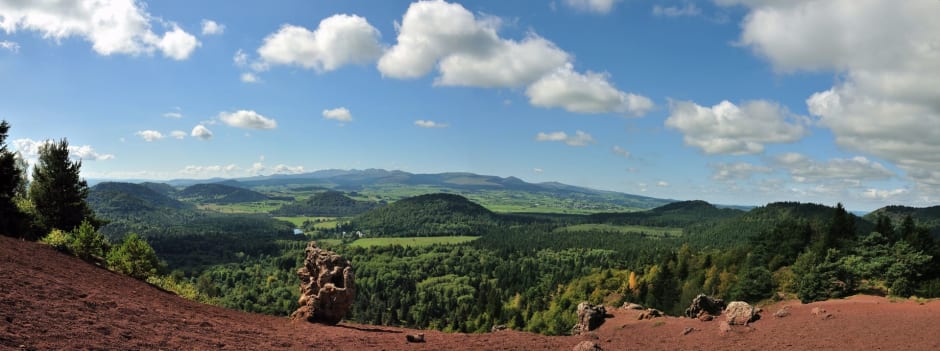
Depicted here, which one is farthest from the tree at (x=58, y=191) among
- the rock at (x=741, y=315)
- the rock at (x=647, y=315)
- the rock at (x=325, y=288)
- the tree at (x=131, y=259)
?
the rock at (x=741, y=315)

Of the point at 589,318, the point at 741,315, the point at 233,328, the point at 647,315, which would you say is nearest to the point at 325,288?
the point at 233,328

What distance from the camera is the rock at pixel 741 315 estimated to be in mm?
26188

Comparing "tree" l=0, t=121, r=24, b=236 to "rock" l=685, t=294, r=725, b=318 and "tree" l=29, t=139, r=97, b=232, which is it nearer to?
"tree" l=29, t=139, r=97, b=232

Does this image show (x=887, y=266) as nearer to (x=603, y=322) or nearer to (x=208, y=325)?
(x=603, y=322)

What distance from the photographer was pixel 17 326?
12.9 m

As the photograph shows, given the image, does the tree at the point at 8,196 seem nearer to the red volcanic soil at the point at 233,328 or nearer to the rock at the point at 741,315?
the red volcanic soil at the point at 233,328

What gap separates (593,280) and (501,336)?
97.3 metres

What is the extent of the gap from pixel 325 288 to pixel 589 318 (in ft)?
61.2

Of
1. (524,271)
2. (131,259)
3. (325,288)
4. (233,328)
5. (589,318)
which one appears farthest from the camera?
(524,271)

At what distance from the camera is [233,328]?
19.2 meters

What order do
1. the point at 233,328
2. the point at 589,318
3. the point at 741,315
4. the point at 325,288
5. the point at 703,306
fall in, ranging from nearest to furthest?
the point at 233,328
the point at 325,288
the point at 741,315
the point at 589,318
the point at 703,306

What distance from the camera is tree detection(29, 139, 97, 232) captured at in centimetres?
3575

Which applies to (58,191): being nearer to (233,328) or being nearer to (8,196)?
(8,196)

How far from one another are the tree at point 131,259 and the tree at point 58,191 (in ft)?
22.5
